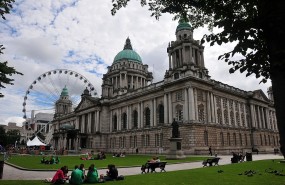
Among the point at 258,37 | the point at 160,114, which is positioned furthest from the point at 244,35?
the point at 160,114

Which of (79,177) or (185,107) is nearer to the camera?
(79,177)

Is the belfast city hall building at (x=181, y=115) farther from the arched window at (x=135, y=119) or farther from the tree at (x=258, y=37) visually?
the tree at (x=258, y=37)

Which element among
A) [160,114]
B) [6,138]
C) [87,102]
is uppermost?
[87,102]

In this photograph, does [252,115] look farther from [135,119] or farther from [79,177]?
[79,177]

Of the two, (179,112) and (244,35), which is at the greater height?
(179,112)

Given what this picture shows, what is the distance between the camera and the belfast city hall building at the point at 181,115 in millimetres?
52219

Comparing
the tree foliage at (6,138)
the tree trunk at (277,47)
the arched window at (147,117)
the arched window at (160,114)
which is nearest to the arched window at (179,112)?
the arched window at (160,114)

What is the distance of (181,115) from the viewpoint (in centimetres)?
5347

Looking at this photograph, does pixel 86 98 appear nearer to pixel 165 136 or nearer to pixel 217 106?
pixel 165 136

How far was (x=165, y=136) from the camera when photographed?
55562 mm

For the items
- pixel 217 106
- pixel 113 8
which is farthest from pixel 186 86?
pixel 113 8

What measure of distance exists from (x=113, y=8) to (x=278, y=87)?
7.46m

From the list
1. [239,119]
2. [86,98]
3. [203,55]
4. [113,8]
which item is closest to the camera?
[113,8]

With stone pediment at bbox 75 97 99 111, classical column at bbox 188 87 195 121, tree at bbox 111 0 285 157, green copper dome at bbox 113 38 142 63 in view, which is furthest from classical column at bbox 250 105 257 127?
tree at bbox 111 0 285 157
